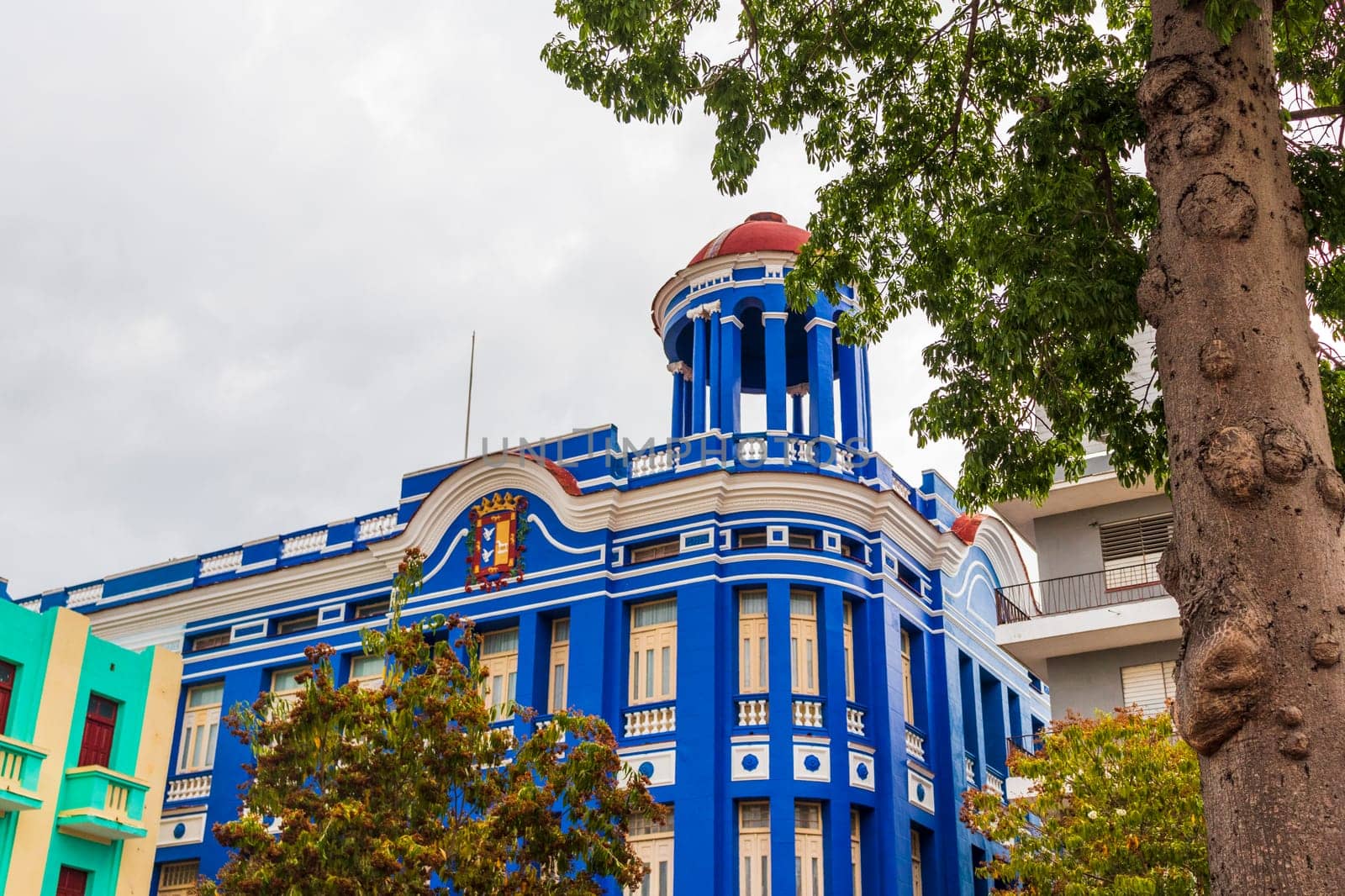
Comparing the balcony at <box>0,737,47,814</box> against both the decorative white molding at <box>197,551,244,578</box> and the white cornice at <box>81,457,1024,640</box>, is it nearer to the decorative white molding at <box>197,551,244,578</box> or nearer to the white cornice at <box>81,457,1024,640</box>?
the white cornice at <box>81,457,1024,640</box>

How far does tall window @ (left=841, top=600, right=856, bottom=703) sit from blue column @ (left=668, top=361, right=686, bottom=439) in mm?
6309

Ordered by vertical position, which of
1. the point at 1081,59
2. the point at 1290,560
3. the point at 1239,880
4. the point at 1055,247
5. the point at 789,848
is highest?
the point at 1081,59

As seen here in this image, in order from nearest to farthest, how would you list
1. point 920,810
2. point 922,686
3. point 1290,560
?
point 1290,560 < point 920,810 < point 922,686

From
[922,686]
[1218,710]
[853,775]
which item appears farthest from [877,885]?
[1218,710]

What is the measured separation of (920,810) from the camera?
79.4 ft

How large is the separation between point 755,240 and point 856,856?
39.0 ft

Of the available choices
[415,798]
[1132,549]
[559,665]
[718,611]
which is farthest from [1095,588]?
[415,798]

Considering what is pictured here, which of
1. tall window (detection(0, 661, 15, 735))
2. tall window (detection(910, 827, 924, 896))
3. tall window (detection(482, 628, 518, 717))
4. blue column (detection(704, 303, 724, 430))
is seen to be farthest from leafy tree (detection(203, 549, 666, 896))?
blue column (detection(704, 303, 724, 430))

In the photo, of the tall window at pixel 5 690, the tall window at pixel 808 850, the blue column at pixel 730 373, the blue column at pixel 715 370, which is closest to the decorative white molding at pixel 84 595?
the tall window at pixel 5 690

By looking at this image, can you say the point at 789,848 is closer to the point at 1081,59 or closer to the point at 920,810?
the point at 920,810

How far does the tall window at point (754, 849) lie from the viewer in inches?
863

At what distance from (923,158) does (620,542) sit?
12.4m

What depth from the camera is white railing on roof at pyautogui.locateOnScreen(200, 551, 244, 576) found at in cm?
2950

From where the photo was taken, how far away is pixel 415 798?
1684 cm
